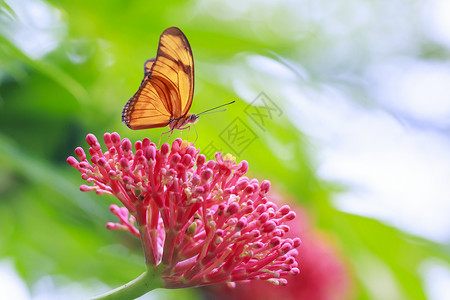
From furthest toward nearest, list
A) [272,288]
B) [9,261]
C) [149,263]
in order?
[272,288], [9,261], [149,263]

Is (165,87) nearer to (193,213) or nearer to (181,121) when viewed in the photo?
(181,121)

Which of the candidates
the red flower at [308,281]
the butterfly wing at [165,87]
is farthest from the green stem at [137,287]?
the red flower at [308,281]

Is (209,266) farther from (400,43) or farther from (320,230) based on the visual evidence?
(400,43)

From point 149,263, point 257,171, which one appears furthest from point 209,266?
point 257,171

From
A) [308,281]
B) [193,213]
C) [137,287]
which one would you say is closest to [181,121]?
[193,213]

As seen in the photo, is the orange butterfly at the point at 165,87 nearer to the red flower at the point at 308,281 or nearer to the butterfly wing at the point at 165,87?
the butterfly wing at the point at 165,87

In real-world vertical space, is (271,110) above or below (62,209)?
above
